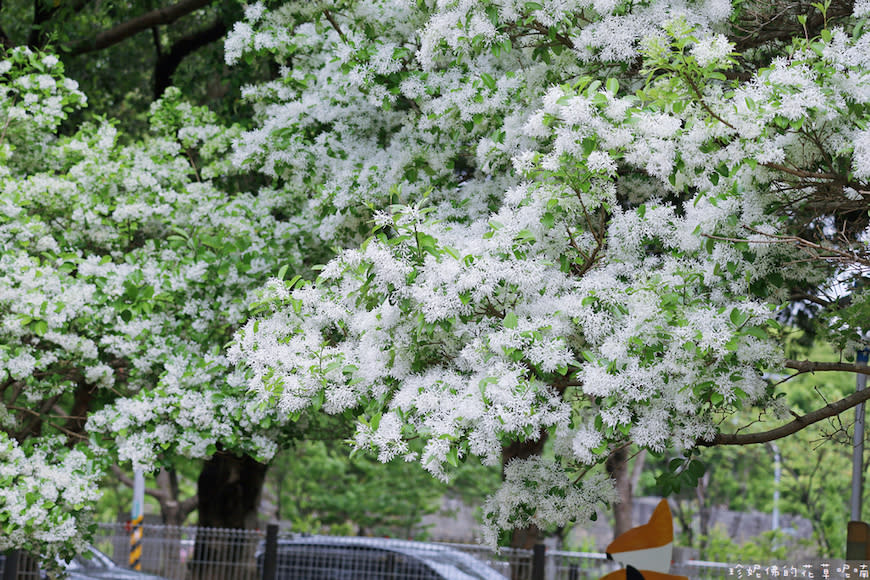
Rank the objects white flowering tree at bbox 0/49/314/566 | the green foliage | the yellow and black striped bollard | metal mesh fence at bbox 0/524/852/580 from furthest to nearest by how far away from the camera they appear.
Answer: the green foliage → the yellow and black striped bollard → metal mesh fence at bbox 0/524/852/580 → white flowering tree at bbox 0/49/314/566

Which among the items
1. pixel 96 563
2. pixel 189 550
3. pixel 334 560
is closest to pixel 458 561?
pixel 334 560

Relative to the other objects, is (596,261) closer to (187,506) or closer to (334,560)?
(334,560)

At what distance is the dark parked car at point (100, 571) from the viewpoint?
38.8 ft

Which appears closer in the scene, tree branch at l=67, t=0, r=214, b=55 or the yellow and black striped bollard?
tree branch at l=67, t=0, r=214, b=55

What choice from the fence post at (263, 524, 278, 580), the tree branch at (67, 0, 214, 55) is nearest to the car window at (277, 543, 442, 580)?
the fence post at (263, 524, 278, 580)

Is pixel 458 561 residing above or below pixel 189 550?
above

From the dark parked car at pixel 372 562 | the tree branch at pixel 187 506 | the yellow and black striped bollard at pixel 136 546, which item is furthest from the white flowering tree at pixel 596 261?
the tree branch at pixel 187 506

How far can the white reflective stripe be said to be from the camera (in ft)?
15.5

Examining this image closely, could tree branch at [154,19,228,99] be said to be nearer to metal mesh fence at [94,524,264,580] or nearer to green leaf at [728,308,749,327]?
metal mesh fence at [94,524,264,580]

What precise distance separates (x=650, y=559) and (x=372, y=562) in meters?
7.24

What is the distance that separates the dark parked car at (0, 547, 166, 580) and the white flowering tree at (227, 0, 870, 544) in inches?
236

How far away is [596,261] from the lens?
606cm

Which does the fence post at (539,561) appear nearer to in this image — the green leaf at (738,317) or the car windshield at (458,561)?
the car windshield at (458,561)

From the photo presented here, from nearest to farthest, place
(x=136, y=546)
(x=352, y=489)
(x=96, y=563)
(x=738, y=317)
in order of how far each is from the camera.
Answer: (x=738, y=317) → (x=136, y=546) → (x=96, y=563) → (x=352, y=489)
